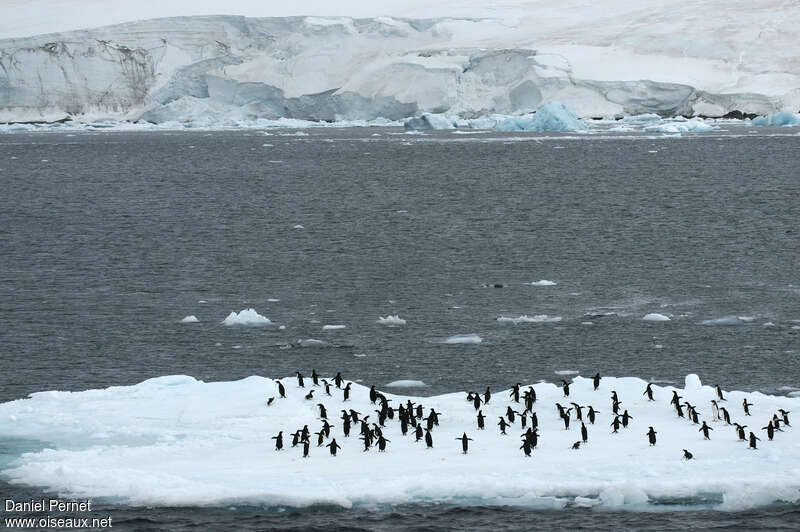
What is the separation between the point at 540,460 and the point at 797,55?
87036mm

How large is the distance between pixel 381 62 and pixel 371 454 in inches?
3344

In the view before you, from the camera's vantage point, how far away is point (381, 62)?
100m

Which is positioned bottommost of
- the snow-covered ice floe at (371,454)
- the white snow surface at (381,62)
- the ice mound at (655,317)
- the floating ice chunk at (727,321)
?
the snow-covered ice floe at (371,454)

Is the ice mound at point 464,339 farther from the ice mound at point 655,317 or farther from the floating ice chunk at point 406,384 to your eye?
the ice mound at point 655,317

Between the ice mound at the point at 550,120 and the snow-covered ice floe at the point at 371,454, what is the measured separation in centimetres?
6991

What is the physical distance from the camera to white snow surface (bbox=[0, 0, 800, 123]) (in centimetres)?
9512

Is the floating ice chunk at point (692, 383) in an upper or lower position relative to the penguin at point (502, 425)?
upper

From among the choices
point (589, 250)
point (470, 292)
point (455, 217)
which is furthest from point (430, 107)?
point (470, 292)

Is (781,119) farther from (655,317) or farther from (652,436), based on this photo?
(652,436)

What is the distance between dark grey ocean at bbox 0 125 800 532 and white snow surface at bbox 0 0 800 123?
83.0ft

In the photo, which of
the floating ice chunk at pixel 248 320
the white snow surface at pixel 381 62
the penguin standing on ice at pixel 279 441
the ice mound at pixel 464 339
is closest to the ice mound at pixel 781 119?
the white snow surface at pixel 381 62

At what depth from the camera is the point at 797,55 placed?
96.8 meters

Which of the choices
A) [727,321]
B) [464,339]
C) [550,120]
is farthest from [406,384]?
[550,120]

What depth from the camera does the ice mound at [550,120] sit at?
3531 inches
